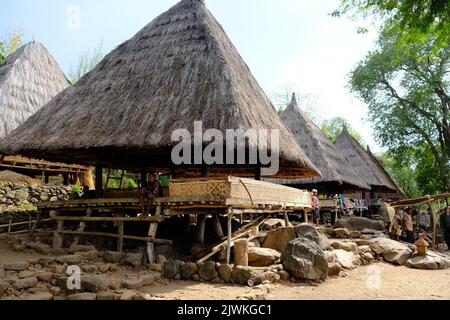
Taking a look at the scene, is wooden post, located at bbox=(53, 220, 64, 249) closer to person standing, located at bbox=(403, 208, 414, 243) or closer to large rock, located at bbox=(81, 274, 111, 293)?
large rock, located at bbox=(81, 274, 111, 293)

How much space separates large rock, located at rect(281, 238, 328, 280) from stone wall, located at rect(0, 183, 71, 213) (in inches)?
425

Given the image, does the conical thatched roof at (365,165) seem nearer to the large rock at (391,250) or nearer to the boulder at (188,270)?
the large rock at (391,250)

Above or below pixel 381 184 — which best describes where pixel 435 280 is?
below

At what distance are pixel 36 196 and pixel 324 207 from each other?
12629 millimetres

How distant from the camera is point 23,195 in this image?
15.8 metres

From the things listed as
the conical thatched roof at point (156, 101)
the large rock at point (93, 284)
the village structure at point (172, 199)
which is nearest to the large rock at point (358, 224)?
the village structure at point (172, 199)

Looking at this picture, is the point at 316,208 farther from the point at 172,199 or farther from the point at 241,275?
the point at 241,275

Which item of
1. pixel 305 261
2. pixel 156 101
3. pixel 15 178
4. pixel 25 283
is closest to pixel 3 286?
pixel 25 283

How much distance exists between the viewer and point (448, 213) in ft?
43.8

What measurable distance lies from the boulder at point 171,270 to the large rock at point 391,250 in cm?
640

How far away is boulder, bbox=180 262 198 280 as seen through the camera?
24.9 ft

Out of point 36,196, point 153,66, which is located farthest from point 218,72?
point 36,196
